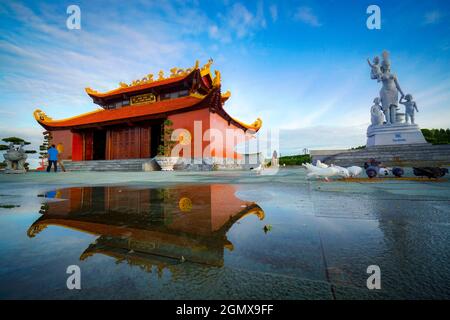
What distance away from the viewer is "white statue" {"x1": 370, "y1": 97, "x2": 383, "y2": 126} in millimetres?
13955

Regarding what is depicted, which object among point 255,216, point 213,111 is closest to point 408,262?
point 255,216

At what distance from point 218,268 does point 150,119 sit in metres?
14.8

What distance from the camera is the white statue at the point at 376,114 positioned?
14.0 meters

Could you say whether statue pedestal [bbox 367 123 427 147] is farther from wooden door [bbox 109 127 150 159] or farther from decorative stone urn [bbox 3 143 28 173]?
decorative stone urn [bbox 3 143 28 173]

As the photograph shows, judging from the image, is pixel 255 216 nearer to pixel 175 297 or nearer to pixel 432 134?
pixel 175 297

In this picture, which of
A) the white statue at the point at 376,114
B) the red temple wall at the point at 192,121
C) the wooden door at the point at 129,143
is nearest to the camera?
the red temple wall at the point at 192,121

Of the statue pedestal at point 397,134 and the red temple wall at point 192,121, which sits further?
the red temple wall at point 192,121

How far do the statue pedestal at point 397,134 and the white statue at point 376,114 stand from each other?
565mm

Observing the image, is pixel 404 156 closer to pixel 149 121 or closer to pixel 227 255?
pixel 227 255

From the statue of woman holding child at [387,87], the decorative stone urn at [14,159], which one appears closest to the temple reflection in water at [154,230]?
the decorative stone urn at [14,159]

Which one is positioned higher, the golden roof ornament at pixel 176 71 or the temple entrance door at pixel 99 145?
the golden roof ornament at pixel 176 71

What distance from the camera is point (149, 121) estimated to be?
1479cm

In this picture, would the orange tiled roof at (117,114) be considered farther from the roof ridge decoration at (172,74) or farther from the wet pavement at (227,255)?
the wet pavement at (227,255)

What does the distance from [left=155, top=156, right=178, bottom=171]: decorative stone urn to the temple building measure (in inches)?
49.6
